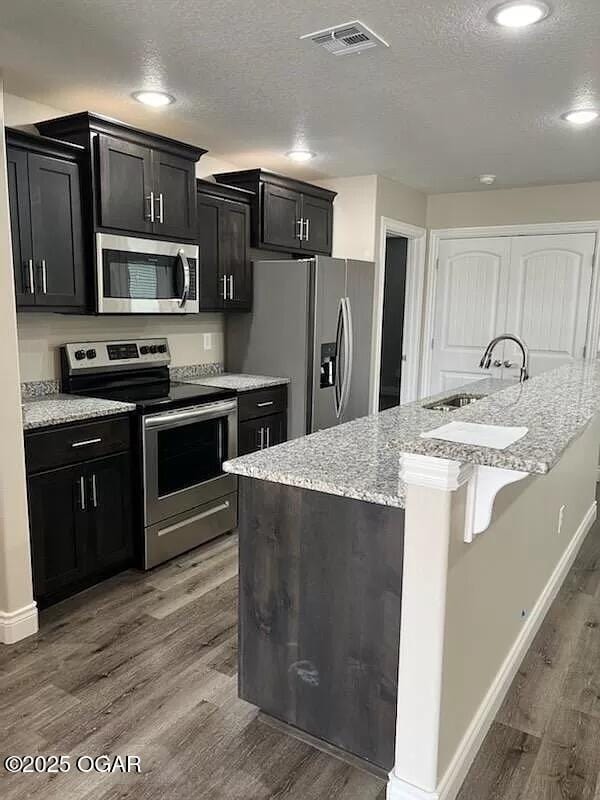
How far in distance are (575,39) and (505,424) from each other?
5.05 feet

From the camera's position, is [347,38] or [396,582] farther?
[347,38]

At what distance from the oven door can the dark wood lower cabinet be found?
0.13m

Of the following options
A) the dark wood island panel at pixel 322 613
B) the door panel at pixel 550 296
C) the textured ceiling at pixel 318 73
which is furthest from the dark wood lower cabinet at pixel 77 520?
the door panel at pixel 550 296

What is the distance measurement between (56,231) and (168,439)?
117 centimetres

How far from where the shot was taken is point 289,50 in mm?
2330

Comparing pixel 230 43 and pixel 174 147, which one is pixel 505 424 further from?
pixel 174 147

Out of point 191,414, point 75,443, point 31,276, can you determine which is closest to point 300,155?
point 191,414

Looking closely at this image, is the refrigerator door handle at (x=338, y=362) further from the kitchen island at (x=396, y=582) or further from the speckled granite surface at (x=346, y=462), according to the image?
the kitchen island at (x=396, y=582)

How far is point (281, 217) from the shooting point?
429 cm

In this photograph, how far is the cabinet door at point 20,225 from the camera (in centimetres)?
267

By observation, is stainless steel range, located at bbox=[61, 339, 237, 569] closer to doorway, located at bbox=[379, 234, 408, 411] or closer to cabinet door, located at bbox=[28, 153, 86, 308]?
cabinet door, located at bbox=[28, 153, 86, 308]

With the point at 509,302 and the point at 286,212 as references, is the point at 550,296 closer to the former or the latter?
the point at 509,302

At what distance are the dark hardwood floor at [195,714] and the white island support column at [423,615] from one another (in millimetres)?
236

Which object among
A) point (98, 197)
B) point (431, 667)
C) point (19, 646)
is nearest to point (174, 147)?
point (98, 197)
